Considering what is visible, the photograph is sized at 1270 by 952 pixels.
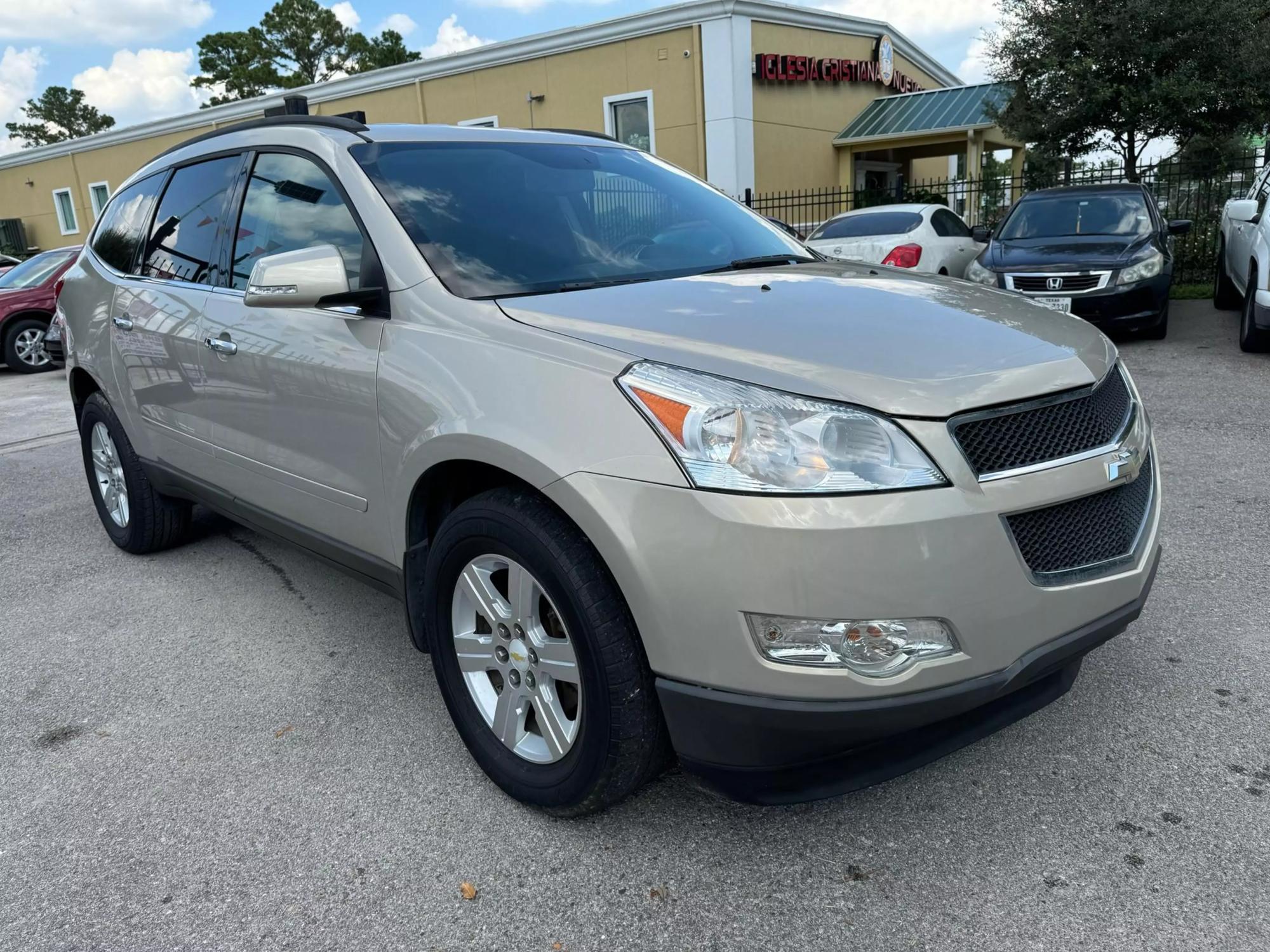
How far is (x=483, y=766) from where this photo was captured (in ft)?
8.56

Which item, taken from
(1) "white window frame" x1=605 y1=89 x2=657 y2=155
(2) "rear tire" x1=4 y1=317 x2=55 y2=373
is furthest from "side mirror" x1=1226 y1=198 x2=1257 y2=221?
(2) "rear tire" x1=4 y1=317 x2=55 y2=373

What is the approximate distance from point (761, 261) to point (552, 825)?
1.93 m

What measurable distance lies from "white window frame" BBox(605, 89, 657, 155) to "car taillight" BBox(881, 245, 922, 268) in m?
9.57

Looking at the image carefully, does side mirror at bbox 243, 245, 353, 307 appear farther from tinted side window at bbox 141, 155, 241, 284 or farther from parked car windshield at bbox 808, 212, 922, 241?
parked car windshield at bbox 808, 212, 922, 241

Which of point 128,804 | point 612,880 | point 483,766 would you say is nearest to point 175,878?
point 128,804

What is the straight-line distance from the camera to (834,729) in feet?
6.40

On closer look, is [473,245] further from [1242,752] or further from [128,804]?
[1242,752]

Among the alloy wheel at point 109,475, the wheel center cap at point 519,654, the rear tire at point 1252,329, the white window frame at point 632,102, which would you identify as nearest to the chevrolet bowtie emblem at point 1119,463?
the wheel center cap at point 519,654

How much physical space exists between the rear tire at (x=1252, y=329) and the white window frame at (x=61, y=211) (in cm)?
3341

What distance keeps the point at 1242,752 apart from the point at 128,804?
121 inches

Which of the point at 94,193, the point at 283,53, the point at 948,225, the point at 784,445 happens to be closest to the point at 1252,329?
the point at 948,225

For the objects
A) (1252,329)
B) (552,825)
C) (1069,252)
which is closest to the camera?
(552,825)

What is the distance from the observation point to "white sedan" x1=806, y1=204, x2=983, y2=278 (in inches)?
428

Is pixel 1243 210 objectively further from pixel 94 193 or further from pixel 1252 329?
pixel 94 193
